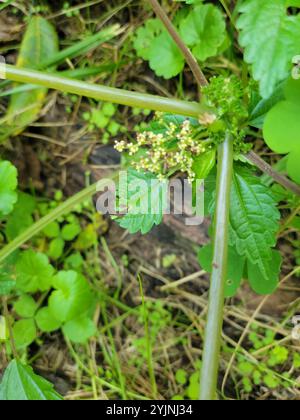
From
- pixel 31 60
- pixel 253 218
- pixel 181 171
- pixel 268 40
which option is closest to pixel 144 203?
pixel 181 171

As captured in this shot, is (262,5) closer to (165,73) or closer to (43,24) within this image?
(165,73)

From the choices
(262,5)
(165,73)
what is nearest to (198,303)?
(165,73)

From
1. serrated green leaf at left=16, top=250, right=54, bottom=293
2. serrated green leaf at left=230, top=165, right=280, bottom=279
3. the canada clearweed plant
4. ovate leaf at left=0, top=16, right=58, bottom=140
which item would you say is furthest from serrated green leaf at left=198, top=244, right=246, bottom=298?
ovate leaf at left=0, top=16, right=58, bottom=140

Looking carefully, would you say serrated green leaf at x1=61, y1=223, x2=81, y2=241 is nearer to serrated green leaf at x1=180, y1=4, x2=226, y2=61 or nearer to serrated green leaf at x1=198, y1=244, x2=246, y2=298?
serrated green leaf at x1=198, y1=244, x2=246, y2=298

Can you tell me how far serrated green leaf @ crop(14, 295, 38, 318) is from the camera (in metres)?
2.08

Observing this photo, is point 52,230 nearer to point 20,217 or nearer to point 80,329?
point 20,217

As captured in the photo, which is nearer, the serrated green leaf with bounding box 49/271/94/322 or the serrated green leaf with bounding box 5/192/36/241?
the serrated green leaf with bounding box 49/271/94/322

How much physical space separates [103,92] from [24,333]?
1103 millimetres

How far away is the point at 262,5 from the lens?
48.7 inches

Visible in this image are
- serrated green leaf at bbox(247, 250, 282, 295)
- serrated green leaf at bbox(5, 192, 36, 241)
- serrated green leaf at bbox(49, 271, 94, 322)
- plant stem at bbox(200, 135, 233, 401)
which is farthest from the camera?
serrated green leaf at bbox(5, 192, 36, 241)

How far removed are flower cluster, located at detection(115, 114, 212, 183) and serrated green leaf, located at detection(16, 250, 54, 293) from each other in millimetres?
726

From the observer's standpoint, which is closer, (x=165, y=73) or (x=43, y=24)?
(x=165, y=73)

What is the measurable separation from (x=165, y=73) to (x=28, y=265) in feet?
2.88

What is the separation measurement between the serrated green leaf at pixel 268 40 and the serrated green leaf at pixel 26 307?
132 cm
